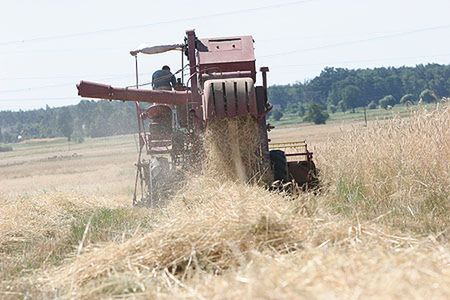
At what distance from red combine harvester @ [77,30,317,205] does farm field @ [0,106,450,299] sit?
91 centimetres

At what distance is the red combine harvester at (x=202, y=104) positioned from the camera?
11883 mm

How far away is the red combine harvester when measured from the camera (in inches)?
468

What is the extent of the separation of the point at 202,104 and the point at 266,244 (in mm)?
6628

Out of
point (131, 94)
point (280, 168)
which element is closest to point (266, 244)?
point (280, 168)

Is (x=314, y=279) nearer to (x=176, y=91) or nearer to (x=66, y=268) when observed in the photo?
(x=66, y=268)

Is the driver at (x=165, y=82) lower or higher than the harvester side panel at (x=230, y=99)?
higher

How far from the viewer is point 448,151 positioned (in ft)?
37.1

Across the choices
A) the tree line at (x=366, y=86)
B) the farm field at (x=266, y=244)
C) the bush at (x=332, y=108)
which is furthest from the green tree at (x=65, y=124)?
the farm field at (x=266, y=244)

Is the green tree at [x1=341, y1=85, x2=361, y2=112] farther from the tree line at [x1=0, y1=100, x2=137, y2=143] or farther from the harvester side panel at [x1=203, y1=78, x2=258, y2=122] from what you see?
the harvester side panel at [x1=203, y1=78, x2=258, y2=122]

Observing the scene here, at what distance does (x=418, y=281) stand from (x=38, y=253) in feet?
17.8

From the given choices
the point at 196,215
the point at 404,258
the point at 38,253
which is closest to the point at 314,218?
the point at 196,215

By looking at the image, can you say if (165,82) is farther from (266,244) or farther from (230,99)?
(266,244)

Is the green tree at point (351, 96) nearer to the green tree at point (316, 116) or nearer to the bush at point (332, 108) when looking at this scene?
the bush at point (332, 108)

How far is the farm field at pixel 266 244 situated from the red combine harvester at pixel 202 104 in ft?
2.99
